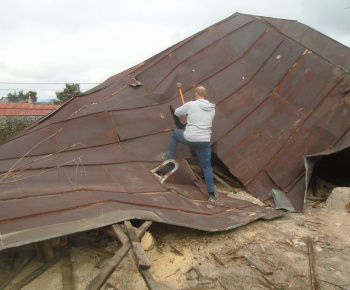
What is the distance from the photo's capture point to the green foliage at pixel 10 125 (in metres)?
10.5

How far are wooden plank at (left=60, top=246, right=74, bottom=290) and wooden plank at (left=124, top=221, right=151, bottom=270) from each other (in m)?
0.74

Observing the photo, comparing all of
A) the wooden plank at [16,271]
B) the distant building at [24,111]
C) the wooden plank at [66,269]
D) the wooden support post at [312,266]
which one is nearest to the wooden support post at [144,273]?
the wooden plank at [66,269]

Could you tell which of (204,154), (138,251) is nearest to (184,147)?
(204,154)

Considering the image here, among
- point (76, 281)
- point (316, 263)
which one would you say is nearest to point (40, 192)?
point (76, 281)

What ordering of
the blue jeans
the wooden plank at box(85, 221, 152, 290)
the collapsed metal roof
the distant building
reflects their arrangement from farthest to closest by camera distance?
the distant building < the blue jeans < the collapsed metal roof < the wooden plank at box(85, 221, 152, 290)

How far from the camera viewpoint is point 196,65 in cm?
636

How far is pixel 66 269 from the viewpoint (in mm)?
2879

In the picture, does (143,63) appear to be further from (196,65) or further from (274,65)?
(274,65)

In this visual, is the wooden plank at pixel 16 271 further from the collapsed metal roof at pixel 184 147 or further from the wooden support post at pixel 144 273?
the wooden support post at pixel 144 273

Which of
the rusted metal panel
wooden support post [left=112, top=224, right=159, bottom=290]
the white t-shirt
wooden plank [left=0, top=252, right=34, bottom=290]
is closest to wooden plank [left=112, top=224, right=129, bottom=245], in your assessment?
wooden support post [left=112, top=224, right=159, bottom=290]

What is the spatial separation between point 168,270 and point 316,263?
1656mm

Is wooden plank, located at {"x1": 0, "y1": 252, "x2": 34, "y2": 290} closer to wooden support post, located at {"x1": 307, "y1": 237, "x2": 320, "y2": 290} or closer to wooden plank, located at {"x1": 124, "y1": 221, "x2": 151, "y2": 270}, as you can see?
wooden plank, located at {"x1": 124, "y1": 221, "x2": 151, "y2": 270}

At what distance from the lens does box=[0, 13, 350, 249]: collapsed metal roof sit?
3174mm

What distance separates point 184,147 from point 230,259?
2452 mm
